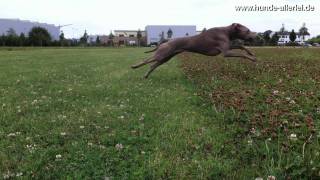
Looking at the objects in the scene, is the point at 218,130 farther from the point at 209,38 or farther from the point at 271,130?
the point at 209,38

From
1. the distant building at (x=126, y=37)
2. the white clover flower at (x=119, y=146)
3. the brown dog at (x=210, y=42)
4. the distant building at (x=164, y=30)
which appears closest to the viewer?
the white clover flower at (x=119, y=146)

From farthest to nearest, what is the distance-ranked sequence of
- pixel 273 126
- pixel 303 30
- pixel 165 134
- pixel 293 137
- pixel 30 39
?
pixel 303 30
pixel 30 39
pixel 165 134
pixel 273 126
pixel 293 137

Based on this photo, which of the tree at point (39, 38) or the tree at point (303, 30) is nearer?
the tree at point (39, 38)

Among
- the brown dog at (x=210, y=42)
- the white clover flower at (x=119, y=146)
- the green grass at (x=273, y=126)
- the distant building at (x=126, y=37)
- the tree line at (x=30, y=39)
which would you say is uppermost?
the distant building at (x=126, y=37)

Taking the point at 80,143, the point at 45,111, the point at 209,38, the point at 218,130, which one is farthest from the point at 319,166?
the point at 209,38

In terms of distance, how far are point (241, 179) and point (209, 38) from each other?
10503 millimetres

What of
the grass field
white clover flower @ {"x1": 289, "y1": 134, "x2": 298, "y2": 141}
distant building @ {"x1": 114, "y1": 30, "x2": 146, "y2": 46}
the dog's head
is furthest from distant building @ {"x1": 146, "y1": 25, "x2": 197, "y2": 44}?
white clover flower @ {"x1": 289, "y1": 134, "x2": 298, "y2": 141}

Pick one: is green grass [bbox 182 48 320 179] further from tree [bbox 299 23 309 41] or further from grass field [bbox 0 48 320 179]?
tree [bbox 299 23 309 41]

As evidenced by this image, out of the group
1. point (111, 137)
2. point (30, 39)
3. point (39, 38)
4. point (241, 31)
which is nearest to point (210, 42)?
point (241, 31)

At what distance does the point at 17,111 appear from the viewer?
8203mm

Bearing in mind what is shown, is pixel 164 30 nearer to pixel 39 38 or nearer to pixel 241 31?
pixel 39 38

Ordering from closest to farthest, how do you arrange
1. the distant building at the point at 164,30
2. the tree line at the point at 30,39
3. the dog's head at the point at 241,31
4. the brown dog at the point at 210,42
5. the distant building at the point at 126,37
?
the brown dog at the point at 210,42 → the dog's head at the point at 241,31 → the tree line at the point at 30,39 → the distant building at the point at 164,30 → the distant building at the point at 126,37

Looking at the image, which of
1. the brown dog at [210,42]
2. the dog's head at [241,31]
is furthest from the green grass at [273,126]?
the dog's head at [241,31]

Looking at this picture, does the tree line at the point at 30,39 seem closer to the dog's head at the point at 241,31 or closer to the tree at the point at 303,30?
the tree at the point at 303,30
